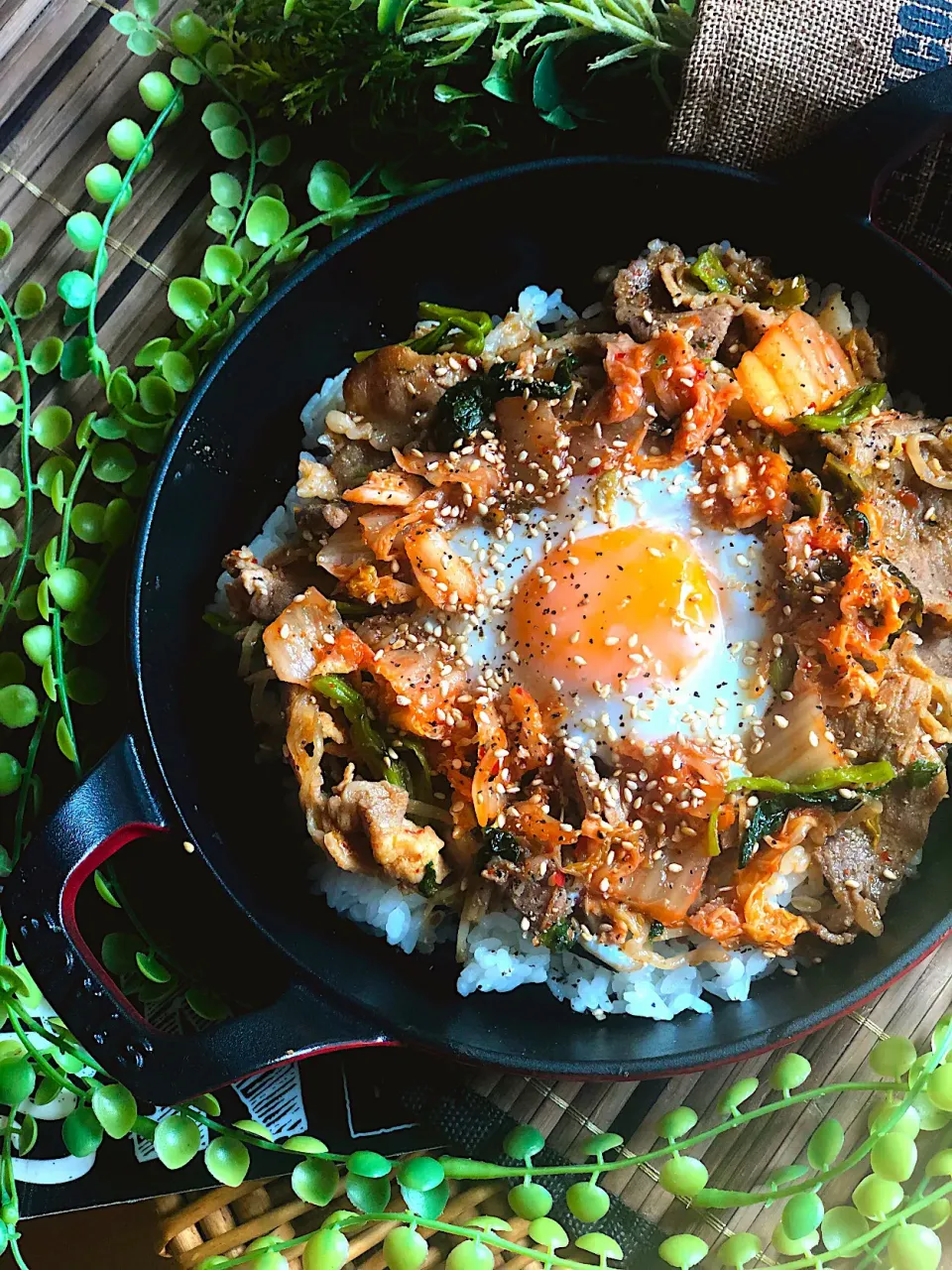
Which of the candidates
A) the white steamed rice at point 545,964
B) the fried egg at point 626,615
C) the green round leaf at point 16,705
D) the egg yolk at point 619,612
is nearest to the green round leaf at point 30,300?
the white steamed rice at point 545,964

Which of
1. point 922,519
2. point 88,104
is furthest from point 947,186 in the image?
point 88,104

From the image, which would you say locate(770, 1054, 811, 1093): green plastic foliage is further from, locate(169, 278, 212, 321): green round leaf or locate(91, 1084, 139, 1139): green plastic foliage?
locate(169, 278, 212, 321): green round leaf

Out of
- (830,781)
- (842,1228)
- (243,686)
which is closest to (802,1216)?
(842,1228)

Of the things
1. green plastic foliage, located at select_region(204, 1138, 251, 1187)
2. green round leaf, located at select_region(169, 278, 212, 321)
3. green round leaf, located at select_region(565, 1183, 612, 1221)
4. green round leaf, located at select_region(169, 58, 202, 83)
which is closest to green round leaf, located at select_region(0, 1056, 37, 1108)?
green plastic foliage, located at select_region(204, 1138, 251, 1187)

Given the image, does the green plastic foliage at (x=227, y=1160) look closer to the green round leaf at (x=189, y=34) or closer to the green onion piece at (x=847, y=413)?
the green onion piece at (x=847, y=413)

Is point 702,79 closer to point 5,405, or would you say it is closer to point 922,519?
point 922,519

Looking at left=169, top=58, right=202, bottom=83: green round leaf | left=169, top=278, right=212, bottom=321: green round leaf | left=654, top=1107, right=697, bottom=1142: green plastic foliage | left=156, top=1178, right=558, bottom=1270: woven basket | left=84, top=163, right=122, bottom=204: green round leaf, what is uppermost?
left=169, top=58, right=202, bottom=83: green round leaf

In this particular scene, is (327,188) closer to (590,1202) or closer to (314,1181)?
(314,1181)
